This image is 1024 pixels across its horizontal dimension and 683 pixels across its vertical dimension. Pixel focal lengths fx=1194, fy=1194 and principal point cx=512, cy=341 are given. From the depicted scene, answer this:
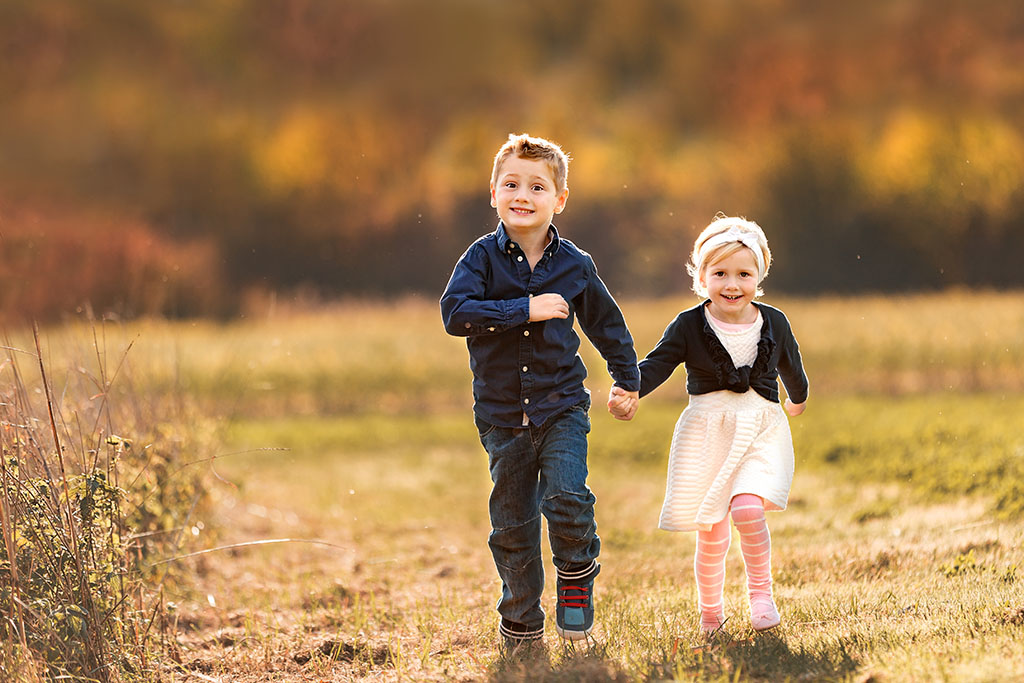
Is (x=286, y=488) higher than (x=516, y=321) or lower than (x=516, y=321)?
lower

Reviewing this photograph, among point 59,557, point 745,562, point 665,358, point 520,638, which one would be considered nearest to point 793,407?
point 665,358

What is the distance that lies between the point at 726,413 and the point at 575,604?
83cm

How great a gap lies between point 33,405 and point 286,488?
5764 millimetres

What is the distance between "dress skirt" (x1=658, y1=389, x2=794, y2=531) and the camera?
404 cm

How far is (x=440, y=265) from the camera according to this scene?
53.4 feet

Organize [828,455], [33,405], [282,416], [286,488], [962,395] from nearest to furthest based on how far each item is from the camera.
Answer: [33,405] → [828,455] → [286,488] → [962,395] → [282,416]

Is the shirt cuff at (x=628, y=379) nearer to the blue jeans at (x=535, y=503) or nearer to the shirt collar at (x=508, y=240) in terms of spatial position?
the blue jeans at (x=535, y=503)

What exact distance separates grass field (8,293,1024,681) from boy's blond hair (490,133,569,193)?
4.23ft

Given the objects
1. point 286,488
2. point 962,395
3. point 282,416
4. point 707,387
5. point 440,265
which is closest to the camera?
point 707,387

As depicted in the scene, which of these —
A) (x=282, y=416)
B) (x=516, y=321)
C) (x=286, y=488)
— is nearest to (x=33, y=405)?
(x=516, y=321)

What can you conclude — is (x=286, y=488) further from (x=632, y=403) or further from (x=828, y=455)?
(x=632, y=403)

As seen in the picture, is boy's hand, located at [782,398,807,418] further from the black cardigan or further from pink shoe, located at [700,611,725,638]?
pink shoe, located at [700,611,725,638]

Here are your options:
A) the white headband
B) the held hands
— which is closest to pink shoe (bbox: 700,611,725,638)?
the held hands

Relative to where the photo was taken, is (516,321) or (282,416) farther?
(282,416)
